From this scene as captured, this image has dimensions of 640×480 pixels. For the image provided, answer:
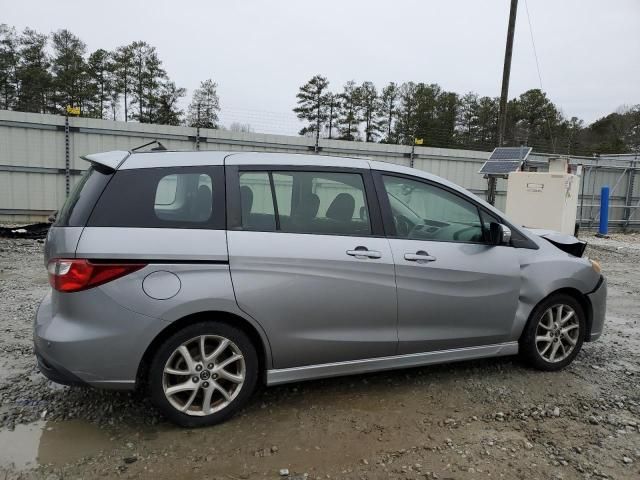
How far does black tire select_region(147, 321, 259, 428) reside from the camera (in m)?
2.78

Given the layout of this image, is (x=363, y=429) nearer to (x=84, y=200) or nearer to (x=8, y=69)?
(x=84, y=200)

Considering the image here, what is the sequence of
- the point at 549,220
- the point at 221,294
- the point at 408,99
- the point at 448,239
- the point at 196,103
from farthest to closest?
the point at 408,99 < the point at 196,103 < the point at 549,220 < the point at 448,239 < the point at 221,294

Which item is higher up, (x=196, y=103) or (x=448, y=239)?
(x=196, y=103)

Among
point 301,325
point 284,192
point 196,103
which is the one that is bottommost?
point 301,325

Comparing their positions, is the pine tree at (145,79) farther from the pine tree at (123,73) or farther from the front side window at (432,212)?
the front side window at (432,212)

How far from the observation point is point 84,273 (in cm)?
265

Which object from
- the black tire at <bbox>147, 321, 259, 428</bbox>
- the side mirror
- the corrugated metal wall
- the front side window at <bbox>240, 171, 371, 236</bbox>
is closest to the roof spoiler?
the front side window at <bbox>240, 171, 371, 236</bbox>

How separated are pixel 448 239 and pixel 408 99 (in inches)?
1370

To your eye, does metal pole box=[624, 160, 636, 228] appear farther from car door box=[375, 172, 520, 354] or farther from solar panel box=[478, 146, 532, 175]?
car door box=[375, 172, 520, 354]

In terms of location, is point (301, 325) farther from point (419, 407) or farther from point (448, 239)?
point (448, 239)

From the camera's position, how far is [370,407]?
3283mm

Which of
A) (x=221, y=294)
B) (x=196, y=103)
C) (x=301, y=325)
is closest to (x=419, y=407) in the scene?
(x=301, y=325)

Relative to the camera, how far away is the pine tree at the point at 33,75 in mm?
27056

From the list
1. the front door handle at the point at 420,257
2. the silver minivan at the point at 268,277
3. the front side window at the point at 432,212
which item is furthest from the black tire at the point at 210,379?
the front side window at the point at 432,212
